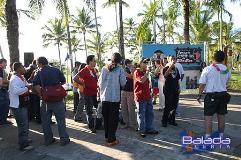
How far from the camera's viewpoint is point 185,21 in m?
18.6

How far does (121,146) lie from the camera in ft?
26.0

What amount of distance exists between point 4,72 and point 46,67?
2524 millimetres

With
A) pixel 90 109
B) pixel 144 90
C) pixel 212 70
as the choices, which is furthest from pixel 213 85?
pixel 90 109

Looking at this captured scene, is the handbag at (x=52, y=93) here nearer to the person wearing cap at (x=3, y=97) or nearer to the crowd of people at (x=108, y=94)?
the crowd of people at (x=108, y=94)

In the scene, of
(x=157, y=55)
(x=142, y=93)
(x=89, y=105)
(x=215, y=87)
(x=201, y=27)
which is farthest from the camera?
(x=201, y=27)

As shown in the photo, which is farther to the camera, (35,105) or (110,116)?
(35,105)

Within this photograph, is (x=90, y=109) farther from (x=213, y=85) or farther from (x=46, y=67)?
(x=213, y=85)

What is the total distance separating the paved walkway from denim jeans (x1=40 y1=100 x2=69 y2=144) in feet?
0.69

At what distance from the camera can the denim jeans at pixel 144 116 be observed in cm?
848

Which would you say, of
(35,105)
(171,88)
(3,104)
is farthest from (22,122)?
(171,88)

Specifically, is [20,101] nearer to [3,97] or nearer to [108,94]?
[108,94]

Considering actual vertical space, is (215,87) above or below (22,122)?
above

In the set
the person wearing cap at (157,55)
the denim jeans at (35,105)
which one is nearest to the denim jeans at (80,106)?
the denim jeans at (35,105)

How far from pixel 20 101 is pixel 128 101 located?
2531 millimetres
